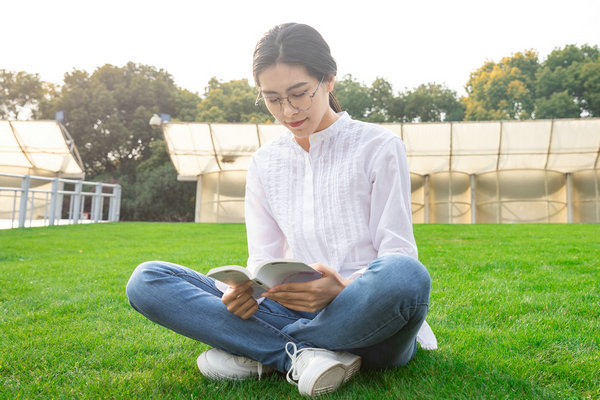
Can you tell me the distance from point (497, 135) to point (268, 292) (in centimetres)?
1705

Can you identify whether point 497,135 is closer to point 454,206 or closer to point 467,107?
point 454,206

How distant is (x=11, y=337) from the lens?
9.25ft

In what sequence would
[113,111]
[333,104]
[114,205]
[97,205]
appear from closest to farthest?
[333,104] → [97,205] → [114,205] → [113,111]

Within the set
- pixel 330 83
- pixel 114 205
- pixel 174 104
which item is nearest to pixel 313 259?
pixel 330 83

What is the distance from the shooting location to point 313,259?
2174 mm

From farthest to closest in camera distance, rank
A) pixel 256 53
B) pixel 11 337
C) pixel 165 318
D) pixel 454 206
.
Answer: pixel 454 206 → pixel 11 337 → pixel 256 53 → pixel 165 318

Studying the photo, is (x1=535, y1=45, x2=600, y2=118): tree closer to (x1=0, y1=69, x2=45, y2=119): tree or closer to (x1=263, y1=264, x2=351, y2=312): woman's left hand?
(x1=0, y1=69, x2=45, y2=119): tree

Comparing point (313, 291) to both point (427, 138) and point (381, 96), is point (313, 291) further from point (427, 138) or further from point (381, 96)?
point (381, 96)

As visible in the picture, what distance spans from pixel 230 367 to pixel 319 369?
1.52 ft

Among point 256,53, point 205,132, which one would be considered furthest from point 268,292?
point 205,132

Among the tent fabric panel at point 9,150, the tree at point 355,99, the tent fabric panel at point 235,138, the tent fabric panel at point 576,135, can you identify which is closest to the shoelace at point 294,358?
the tent fabric panel at point 235,138

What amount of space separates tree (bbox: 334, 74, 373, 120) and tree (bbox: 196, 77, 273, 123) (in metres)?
4.67

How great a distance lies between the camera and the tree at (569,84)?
29.7 metres

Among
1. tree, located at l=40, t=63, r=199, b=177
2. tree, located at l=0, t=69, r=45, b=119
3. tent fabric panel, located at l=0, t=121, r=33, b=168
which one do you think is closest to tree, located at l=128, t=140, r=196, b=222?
tree, located at l=40, t=63, r=199, b=177
